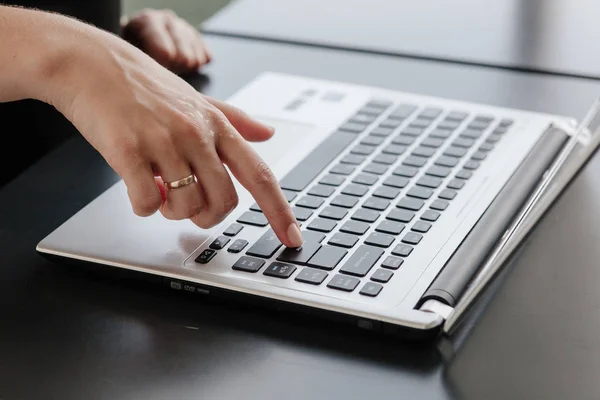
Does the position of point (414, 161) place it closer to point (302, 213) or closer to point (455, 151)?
point (455, 151)

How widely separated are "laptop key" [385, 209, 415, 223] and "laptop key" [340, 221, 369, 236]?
0.03 metres

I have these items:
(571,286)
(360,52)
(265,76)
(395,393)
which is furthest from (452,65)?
(395,393)

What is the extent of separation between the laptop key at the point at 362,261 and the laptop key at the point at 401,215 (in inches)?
2.2

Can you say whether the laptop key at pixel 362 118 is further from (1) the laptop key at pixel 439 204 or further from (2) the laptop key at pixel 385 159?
(1) the laptop key at pixel 439 204

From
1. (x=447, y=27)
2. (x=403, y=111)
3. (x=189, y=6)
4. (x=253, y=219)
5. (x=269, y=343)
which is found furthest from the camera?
(x=189, y=6)

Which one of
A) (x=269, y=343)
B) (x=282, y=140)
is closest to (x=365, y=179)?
(x=282, y=140)

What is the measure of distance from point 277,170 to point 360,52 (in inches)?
14.7

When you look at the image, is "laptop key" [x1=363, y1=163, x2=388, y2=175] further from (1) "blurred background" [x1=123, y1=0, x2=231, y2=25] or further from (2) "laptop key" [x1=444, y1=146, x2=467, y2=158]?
(1) "blurred background" [x1=123, y1=0, x2=231, y2=25]

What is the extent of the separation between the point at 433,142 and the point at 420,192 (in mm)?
114

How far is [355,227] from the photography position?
717 millimetres

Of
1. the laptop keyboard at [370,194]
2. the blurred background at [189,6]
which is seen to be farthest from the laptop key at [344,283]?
the blurred background at [189,6]

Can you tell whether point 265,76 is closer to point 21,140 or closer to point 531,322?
point 21,140

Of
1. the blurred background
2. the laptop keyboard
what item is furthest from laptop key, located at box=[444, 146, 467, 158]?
the blurred background

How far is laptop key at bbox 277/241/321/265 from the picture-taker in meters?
0.67
